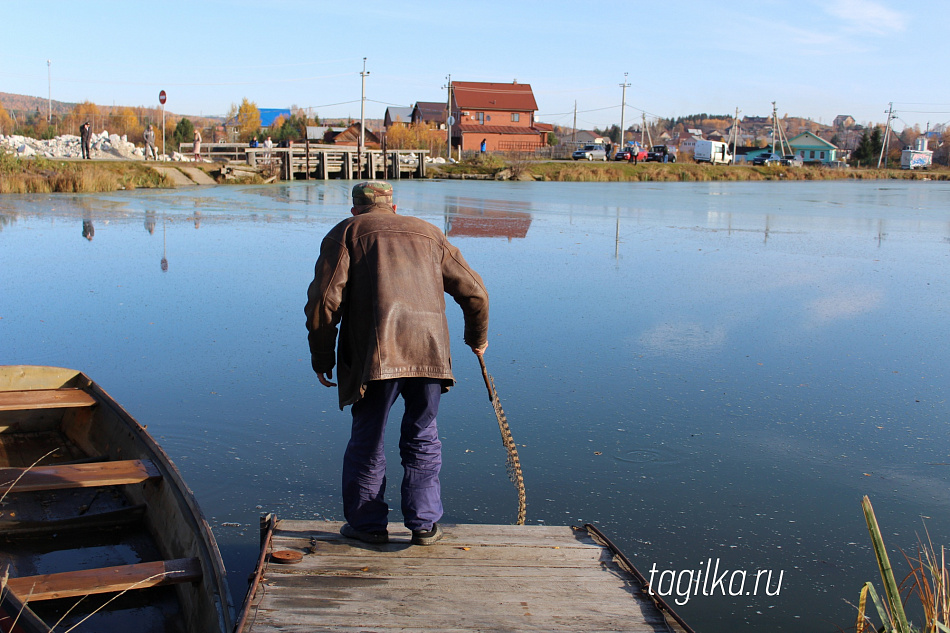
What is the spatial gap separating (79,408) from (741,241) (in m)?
13.3

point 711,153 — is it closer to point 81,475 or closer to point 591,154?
point 591,154

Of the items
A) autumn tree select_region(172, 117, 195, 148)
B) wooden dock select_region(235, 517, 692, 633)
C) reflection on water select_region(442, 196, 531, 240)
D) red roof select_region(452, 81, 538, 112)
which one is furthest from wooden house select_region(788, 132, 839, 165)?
wooden dock select_region(235, 517, 692, 633)

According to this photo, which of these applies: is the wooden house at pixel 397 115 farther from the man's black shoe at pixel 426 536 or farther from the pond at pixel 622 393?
the man's black shoe at pixel 426 536

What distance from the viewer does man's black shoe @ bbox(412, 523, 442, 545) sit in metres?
3.38

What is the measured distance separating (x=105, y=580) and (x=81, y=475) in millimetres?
1077

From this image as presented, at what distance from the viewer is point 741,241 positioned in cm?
1595

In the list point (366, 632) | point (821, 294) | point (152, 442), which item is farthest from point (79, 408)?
point (821, 294)

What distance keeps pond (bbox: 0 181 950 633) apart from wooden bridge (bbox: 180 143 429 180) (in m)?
27.9

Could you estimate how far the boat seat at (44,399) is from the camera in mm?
4902

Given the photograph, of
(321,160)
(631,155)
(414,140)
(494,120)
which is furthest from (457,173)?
(494,120)

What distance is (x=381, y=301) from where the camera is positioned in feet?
10.5

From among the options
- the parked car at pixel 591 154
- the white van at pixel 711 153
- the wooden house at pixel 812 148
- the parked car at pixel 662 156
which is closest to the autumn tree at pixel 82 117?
the parked car at pixel 591 154

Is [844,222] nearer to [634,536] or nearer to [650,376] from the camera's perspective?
[650,376]

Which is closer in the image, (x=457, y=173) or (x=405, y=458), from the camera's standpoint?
(x=405, y=458)
